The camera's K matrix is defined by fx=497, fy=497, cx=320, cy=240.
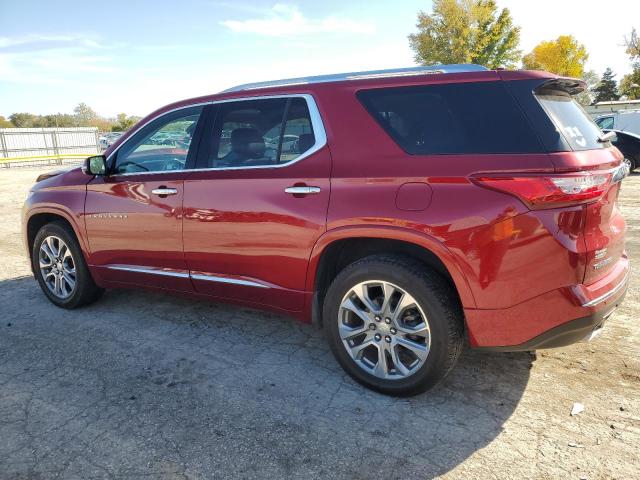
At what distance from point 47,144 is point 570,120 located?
33852mm

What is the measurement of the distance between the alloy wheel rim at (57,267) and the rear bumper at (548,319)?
12.0 ft

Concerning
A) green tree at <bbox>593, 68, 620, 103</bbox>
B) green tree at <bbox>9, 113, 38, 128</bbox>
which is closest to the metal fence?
green tree at <bbox>9, 113, 38, 128</bbox>

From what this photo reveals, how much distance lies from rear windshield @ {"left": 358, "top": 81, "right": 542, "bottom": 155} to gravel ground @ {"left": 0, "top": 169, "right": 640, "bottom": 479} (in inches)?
58.7

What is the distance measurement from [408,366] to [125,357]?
6.76ft

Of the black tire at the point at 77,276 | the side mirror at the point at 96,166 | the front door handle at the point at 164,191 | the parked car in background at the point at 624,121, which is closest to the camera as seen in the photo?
the front door handle at the point at 164,191

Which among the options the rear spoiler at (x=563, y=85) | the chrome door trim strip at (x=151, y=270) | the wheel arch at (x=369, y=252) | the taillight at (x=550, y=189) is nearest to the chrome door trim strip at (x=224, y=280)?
the chrome door trim strip at (x=151, y=270)

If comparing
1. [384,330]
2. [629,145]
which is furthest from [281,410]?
[629,145]

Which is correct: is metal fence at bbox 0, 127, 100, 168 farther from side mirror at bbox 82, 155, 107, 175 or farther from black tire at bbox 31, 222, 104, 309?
side mirror at bbox 82, 155, 107, 175

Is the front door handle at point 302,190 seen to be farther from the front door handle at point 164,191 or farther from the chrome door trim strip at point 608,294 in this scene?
the chrome door trim strip at point 608,294

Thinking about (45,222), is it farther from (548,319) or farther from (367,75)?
(548,319)

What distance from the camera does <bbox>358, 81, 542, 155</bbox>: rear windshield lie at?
8.54 feet

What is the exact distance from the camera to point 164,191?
3.82m

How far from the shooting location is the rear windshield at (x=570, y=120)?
2625mm

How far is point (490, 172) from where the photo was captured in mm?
2557
